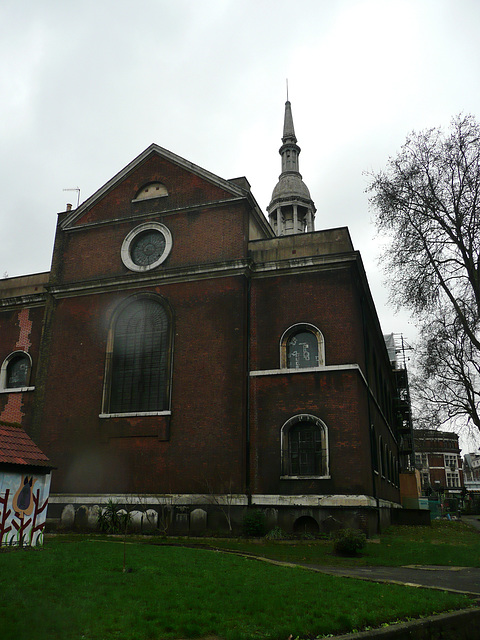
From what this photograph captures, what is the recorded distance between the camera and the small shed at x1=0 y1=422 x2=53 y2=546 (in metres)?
11.4

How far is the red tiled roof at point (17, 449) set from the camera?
11820mm

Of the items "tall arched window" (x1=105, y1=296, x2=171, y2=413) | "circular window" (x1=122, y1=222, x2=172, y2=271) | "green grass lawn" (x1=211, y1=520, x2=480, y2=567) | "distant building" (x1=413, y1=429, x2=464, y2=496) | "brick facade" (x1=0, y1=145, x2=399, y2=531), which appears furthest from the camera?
"distant building" (x1=413, y1=429, x2=464, y2=496)

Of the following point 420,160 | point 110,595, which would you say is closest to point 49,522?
point 110,595

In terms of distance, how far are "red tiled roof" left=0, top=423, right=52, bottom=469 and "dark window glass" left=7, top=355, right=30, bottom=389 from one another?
11.6 meters

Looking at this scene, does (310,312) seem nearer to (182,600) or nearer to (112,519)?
(112,519)

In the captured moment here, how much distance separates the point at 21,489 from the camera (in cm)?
1186

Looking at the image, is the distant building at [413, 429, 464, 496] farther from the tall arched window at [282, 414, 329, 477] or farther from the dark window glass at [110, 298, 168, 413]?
the dark window glass at [110, 298, 168, 413]

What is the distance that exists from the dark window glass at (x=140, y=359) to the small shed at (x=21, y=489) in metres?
7.99

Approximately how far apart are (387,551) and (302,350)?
23.5 feet

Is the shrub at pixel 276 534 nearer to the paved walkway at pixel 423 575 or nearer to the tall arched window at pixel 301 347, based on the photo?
the paved walkway at pixel 423 575

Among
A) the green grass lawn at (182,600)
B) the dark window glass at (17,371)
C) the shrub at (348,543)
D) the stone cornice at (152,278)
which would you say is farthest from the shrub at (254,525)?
the dark window glass at (17,371)

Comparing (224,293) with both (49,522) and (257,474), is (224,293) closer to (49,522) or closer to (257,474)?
(257,474)

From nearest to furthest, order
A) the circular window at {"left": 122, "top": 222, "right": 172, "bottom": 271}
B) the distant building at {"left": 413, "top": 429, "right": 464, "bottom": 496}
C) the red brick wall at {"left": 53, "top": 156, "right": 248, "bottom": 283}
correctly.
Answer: the red brick wall at {"left": 53, "top": 156, "right": 248, "bottom": 283} < the circular window at {"left": 122, "top": 222, "right": 172, "bottom": 271} < the distant building at {"left": 413, "top": 429, "right": 464, "bottom": 496}

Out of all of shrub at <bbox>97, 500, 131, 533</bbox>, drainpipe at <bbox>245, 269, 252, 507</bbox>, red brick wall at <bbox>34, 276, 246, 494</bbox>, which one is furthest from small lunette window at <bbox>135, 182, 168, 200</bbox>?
shrub at <bbox>97, 500, 131, 533</bbox>
